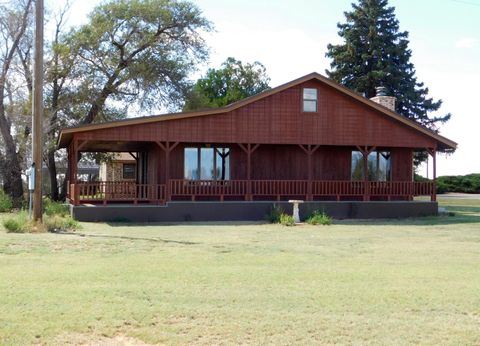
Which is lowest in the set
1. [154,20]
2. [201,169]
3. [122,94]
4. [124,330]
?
[124,330]

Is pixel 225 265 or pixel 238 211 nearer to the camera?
pixel 225 265

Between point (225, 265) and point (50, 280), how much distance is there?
2.96 m

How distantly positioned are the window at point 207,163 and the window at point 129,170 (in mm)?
17499

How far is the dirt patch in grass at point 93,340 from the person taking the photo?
5645 millimetres

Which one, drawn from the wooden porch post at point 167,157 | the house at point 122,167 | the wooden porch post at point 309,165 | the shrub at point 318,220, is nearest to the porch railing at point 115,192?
the wooden porch post at point 167,157

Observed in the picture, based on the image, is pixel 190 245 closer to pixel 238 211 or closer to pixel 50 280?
pixel 50 280

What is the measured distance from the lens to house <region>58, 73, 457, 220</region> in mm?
21938

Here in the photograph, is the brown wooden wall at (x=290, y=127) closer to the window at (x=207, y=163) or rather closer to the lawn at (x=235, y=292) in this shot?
the window at (x=207, y=163)

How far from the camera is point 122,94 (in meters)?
35.2

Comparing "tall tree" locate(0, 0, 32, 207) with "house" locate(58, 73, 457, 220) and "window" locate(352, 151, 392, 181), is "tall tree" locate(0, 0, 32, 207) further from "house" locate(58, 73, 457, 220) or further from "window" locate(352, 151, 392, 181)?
"window" locate(352, 151, 392, 181)

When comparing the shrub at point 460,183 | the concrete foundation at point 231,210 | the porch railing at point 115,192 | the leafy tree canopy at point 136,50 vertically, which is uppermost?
the leafy tree canopy at point 136,50

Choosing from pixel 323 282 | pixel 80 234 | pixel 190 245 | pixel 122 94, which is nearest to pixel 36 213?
pixel 80 234

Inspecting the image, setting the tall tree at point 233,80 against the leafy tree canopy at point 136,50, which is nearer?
the leafy tree canopy at point 136,50

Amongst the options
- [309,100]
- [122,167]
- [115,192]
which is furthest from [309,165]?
[122,167]
